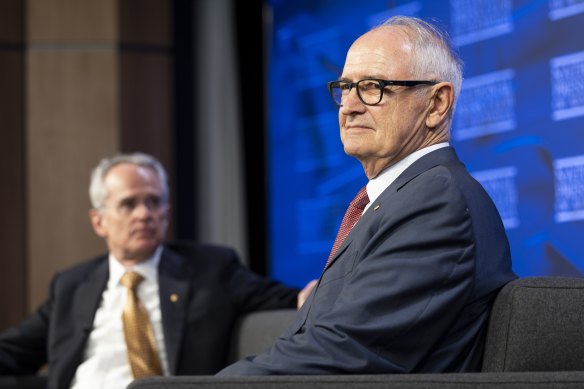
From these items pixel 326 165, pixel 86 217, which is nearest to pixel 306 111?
pixel 326 165

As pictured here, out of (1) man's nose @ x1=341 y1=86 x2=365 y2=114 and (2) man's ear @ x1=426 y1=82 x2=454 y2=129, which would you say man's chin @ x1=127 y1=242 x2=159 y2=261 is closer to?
(1) man's nose @ x1=341 y1=86 x2=365 y2=114

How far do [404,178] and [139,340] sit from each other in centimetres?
161

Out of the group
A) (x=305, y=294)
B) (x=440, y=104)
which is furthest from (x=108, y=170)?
(x=440, y=104)

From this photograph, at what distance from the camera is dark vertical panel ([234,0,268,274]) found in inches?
217

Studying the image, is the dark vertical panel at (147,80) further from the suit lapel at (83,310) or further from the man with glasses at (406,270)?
the man with glasses at (406,270)

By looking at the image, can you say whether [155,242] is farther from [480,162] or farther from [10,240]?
[10,240]

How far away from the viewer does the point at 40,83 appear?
530 centimetres

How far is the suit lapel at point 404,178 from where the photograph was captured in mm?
2268

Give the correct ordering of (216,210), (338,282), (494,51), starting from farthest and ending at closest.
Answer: (216,210) < (494,51) < (338,282)

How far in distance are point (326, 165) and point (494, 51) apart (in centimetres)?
133

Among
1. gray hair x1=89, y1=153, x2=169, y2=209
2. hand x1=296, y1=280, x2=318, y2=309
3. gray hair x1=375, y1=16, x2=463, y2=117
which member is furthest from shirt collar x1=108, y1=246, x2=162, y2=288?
gray hair x1=375, y1=16, x2=463, y2=117

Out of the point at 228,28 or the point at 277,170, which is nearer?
the point at 277,170

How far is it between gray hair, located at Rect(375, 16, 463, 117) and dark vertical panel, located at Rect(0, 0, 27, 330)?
10.6ft

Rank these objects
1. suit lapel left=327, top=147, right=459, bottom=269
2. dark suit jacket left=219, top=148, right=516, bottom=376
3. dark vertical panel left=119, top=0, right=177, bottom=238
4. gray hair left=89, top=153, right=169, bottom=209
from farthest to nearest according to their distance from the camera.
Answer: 1. dark vertical panel left=119, top=0, right=177, bottom=238
2. gray hair left=89, top=153, right=169, bottom=209
3. suit lapel left=327, top=147, right=459, bottom=269
4. dark suit jacket left=219, top=148, right=516, bottom=376
